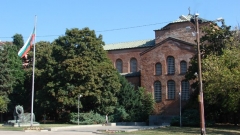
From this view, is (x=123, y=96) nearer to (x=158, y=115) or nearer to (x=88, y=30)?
(x=158, y=115)

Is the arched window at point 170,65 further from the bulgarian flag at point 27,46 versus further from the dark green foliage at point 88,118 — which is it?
the bulgarian flag at point 27,46

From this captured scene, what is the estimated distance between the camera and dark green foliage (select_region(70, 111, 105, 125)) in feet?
150

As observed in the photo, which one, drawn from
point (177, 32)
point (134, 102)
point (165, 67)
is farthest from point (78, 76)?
point (177, 32)

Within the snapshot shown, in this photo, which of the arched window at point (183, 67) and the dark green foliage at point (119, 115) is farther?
the arched window at point (183, 67)

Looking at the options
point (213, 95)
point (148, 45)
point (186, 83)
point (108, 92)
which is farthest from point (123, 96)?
point (213, 95)

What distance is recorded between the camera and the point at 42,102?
158 ft

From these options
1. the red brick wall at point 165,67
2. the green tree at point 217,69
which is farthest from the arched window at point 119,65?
the green tree at point 217,69

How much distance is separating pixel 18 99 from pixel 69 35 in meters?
13.9

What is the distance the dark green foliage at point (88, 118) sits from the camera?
4561 cm

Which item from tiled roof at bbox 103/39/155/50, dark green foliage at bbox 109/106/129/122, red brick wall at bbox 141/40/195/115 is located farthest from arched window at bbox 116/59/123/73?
dark green foliage at bbox 109/106/129/122

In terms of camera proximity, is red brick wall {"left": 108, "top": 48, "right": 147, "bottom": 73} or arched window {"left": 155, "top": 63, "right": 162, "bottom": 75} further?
red brick wall {"left": 108, "top": 48, "right": 147, "bottom": 73}

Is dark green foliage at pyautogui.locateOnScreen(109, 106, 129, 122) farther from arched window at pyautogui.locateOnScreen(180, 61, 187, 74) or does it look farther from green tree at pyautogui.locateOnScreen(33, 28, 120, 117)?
arched window at pyautogui.locateOnScreen(180, 61, 187, 74)

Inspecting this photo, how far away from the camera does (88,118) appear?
46.0 meters

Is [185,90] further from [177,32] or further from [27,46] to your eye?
[27,46]
